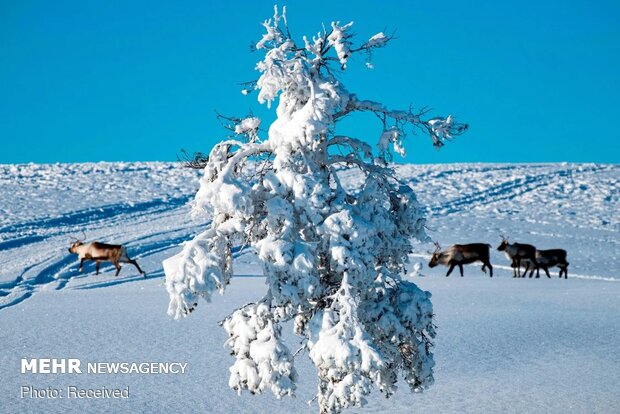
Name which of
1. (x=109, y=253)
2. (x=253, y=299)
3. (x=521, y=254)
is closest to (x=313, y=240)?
(x=253, y=299)

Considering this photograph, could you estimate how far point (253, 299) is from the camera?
2022 cm

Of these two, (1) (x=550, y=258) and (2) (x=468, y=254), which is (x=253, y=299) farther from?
(1) (x=550, y=258)

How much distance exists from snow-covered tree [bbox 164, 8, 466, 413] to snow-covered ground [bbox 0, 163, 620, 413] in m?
2.44

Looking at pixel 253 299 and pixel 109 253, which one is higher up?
pixel 109 253

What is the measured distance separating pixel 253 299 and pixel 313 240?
38.1 ft

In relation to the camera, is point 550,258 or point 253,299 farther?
point 550,258

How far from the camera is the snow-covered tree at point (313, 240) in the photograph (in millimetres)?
8461

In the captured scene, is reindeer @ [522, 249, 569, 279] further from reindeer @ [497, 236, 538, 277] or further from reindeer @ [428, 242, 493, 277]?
reindeer @ [428, 242, 493, 277]

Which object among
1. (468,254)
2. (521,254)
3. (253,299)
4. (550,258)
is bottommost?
(253,299)

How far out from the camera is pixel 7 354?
14.2m

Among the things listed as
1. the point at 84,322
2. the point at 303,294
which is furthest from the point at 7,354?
the point at 303,294

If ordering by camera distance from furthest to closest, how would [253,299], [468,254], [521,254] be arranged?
[521,254] < [468,254] < [253,299]

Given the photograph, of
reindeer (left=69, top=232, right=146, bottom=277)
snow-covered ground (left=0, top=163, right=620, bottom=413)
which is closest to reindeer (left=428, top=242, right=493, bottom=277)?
snow-covered ground (left=0, top=163, right=620, bottom=413)

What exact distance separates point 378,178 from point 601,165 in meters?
58.7
